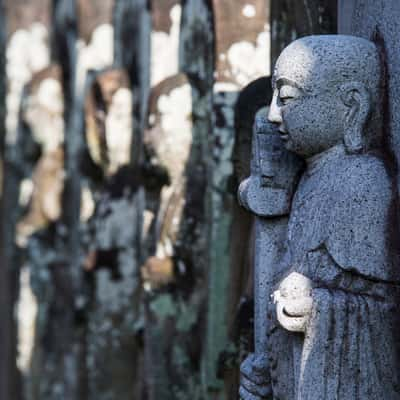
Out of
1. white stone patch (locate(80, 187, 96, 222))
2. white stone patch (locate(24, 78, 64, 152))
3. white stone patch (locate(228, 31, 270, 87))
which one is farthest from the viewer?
white stone patch (locate(24, 78, 64, 152))

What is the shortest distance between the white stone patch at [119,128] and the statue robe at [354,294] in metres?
6.05

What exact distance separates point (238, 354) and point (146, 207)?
64.9 inches

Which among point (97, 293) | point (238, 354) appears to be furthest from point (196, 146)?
point (97, 293)

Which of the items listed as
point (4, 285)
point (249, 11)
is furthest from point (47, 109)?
point (249, 11)

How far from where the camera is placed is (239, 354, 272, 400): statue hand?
823cm

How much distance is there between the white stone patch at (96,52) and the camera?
15.1 m

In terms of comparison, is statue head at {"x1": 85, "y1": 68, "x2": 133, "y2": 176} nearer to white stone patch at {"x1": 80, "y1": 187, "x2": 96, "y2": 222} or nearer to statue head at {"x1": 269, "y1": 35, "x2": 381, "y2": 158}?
white stone patch at {"x1": 80, "y1": 187, "x2": 96, "y2": 222}

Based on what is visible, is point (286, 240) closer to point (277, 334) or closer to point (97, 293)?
point (277, 334)

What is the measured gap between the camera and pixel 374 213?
7.72 m

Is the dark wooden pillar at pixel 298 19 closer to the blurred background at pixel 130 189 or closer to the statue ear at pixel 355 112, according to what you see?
the blurred background at pixel 130 189

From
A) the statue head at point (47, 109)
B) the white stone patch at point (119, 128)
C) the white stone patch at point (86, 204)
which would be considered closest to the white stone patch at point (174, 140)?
the white stone patch at point (119, 128)

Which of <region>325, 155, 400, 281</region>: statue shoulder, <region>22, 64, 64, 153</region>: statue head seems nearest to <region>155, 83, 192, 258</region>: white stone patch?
<region>325, 155, 400, 281</region>: statue shoulder

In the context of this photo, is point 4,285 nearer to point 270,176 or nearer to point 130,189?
point 130,189

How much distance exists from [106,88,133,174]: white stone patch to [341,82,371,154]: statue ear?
19.7 feet
